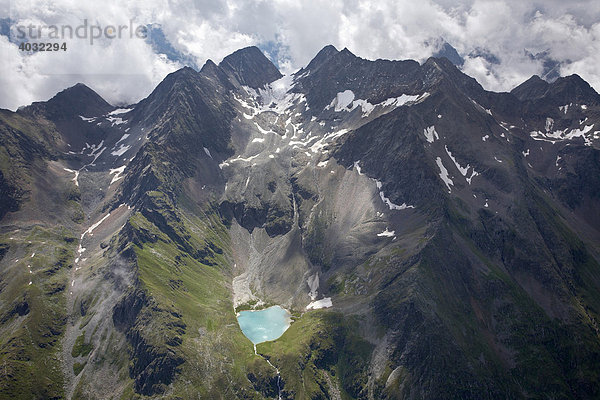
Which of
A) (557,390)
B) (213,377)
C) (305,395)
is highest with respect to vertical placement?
(213,377)

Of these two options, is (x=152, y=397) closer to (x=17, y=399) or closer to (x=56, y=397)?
(x=56, y=397)

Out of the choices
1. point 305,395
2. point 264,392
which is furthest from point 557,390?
point 264,392

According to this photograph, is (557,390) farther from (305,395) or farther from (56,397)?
(56,397)

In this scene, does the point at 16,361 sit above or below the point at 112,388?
above

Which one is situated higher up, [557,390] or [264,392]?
[264,392]

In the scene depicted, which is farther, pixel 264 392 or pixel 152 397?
pixel 264 392

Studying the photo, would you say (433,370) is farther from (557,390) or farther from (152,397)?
(152,397)

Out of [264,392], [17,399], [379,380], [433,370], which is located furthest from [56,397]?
[433,370]

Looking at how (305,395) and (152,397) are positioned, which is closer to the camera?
(152,397)

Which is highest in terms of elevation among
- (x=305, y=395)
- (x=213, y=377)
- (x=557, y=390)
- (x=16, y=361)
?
(x=16, y=361)
